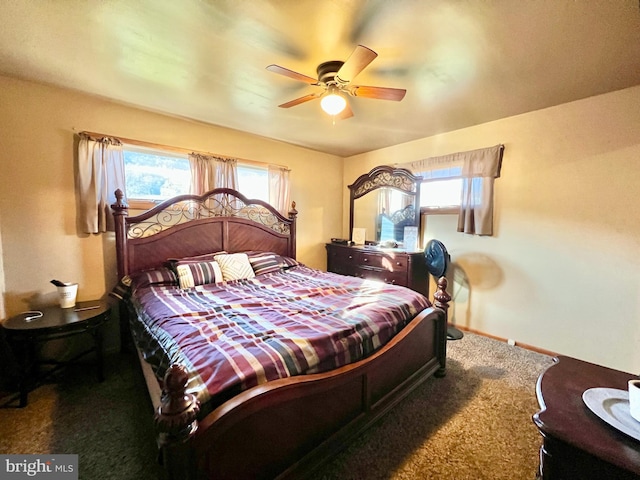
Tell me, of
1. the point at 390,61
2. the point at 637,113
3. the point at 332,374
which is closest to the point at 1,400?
the point at 332,374

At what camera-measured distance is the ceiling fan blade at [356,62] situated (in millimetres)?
1532

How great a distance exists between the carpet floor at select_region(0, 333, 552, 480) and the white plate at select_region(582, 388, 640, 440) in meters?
0.65

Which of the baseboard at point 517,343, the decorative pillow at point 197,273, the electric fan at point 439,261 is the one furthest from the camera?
the electric fan at point 439,261

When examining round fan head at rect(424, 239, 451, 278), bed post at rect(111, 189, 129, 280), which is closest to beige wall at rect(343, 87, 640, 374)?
round fan head at rect(424, 239, 451, 278)

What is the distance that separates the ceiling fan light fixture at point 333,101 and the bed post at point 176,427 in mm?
1949

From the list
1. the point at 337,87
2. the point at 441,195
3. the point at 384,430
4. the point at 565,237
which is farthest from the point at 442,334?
the point at 337,87

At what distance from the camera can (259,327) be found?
168 centimetres

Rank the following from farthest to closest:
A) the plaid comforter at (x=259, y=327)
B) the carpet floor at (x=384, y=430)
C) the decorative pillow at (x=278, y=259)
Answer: the decorative pillow at (x=278, y=259), the carpet floor at (x=384, y=430), the plaid comforter at (x=259, y=327)

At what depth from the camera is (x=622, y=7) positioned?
4.69ft

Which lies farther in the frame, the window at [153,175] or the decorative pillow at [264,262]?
the decorative pillow at [264,262]

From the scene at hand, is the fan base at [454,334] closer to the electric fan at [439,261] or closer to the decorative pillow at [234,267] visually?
the electric fan at [439,261]

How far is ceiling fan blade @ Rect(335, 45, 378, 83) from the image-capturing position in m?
1.53

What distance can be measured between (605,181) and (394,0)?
256 centimetres

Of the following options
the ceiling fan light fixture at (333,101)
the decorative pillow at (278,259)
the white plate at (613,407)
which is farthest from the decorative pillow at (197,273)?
the white plate at (613,407)
